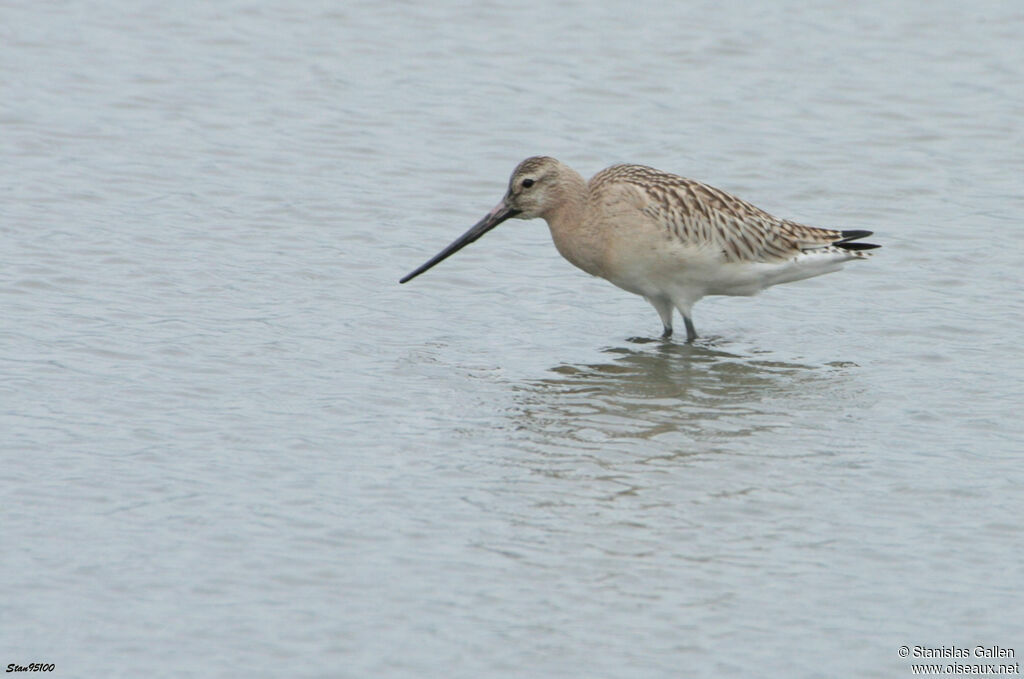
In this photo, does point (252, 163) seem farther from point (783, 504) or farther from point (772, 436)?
point (783, 504)

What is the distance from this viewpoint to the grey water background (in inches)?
299

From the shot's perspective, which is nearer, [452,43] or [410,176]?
[410,176]

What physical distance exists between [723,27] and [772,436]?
37.6 ft

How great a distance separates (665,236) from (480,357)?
153cm

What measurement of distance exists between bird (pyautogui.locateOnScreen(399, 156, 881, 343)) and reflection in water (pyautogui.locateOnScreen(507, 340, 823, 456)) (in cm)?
46

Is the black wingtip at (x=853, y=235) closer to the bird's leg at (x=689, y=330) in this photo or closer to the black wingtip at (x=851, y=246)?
the black wingtip at (x=851, y=246)

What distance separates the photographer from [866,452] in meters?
9.81

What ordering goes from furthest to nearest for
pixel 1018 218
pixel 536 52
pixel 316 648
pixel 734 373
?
pixel 536 52 → pixel 1018 218 → pixel 734 373 → pixel 316 648

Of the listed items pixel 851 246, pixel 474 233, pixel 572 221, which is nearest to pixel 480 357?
pixel 572 221

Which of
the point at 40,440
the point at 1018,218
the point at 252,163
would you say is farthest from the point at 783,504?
the point at 252,163

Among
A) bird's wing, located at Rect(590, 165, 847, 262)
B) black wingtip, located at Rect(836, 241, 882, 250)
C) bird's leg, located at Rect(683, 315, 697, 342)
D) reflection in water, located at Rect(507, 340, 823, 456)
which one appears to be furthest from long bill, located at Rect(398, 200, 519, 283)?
black wingtip, located at Rect(836, 241, 882, 250)

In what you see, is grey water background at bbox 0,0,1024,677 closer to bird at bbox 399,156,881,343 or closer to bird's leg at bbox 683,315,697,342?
bird's leg at bbox 683,315,697,342

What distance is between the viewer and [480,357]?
1162 centimetres

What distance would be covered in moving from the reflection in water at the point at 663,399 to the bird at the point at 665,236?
46 centimetres
